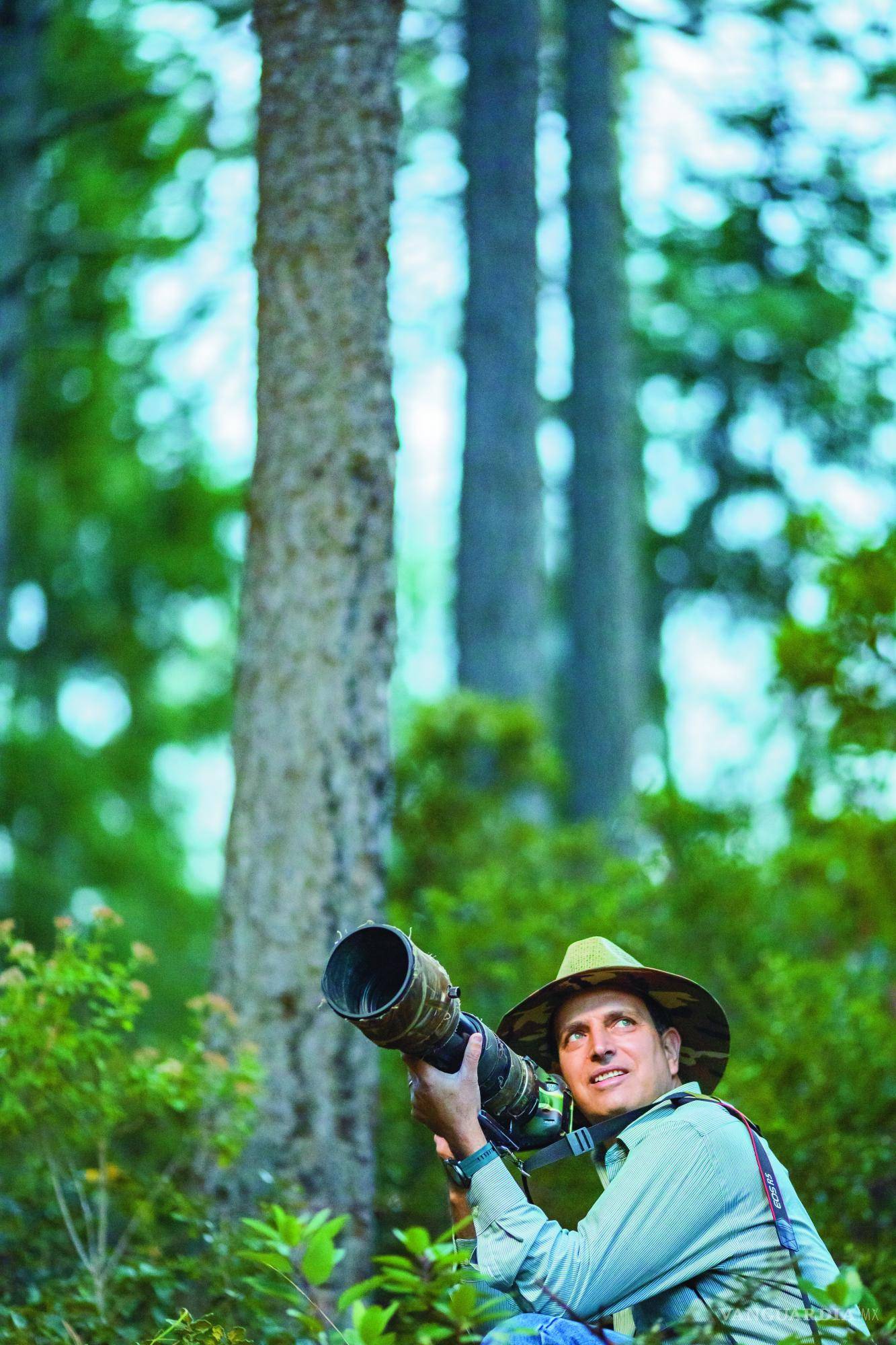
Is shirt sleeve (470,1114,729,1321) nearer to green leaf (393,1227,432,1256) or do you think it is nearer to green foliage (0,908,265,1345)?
green leaf (393,1227,432,1256)

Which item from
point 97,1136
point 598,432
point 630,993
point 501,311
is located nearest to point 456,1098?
point 630,993

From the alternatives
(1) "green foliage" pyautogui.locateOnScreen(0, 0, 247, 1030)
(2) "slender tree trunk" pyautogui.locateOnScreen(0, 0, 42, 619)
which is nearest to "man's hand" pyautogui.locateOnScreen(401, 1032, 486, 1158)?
(2) "slender tree trunk" pyautogui.locateOnScreen(0, 0, 42, 619)

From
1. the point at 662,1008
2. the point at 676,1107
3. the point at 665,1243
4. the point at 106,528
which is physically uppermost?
the point at 106,528

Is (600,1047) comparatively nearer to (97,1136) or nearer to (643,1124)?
(643,1124)

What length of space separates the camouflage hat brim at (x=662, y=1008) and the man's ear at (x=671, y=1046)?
3 cm

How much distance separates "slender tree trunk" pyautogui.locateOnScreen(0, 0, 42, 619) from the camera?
1161cm

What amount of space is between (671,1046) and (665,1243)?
2.08 ft

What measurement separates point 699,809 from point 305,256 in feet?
12.1

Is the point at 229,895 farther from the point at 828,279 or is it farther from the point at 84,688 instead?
the point at 84,688

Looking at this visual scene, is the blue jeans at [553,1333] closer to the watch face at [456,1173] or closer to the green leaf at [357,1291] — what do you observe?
the watch face at [456,1173]

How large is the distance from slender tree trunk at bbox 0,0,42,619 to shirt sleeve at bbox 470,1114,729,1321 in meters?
9.80

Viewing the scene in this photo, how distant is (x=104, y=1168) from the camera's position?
164 inches

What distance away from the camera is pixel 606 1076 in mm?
3205

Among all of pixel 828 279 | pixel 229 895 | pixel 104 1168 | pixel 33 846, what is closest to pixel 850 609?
pixel 229 895
